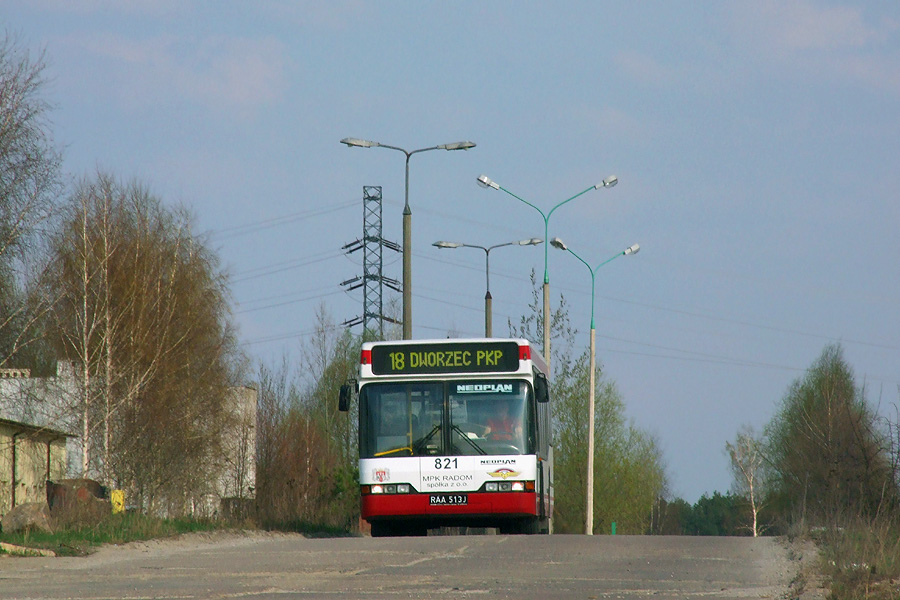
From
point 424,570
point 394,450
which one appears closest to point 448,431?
point 394,450

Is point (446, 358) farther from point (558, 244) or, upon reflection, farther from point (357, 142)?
point (558, 244)

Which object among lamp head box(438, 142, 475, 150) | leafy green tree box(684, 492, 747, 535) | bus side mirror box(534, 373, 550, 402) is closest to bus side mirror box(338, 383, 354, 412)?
bus side mirror box(534, 373, 550, 402)

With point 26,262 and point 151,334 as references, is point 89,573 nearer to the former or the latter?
point 26,262

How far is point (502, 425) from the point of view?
21.0 metres

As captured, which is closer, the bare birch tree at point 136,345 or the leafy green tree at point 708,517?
the bare birch tree at point 136,345

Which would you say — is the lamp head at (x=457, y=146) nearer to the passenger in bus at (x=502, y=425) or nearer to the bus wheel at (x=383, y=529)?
the passenger in bus at (x=502, y=425)

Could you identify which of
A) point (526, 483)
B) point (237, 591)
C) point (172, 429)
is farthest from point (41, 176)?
point (237, 591)

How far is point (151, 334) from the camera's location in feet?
109

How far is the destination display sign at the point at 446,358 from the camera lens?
2102 cm

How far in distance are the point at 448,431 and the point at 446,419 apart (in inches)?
7.5

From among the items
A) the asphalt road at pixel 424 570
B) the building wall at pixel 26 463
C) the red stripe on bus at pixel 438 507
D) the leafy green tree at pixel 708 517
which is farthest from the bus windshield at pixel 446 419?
the leafy green tree at pixel 708 517

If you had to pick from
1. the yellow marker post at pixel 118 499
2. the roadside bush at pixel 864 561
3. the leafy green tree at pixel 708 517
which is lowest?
the leafy green tree at pixel 708 517

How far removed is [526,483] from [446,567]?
8.34 metres

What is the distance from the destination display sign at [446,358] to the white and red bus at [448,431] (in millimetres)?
16
